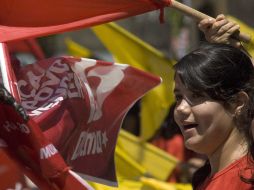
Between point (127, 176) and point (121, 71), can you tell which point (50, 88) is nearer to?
point (121, 71)

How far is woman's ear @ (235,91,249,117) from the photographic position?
257cm

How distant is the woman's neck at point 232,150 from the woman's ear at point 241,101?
0.18ft

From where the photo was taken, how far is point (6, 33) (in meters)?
3.01

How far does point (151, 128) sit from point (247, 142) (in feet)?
12.1

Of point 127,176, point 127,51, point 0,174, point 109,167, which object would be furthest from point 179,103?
point 127,51

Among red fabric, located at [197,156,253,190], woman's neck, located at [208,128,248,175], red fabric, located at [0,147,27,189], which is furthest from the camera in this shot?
red fabric, located at [0,147,27,189]

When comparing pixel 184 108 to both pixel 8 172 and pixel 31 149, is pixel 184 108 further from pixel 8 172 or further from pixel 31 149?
pixel 8 172

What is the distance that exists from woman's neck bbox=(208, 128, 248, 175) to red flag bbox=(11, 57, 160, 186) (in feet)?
2.45

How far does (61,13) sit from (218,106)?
2.66 ft

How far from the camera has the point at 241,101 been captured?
258 centimetres

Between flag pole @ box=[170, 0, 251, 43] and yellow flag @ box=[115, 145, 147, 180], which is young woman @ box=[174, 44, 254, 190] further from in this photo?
yellow flag @ box=[115, 145, 147, 180]

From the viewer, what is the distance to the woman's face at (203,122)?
2547mm

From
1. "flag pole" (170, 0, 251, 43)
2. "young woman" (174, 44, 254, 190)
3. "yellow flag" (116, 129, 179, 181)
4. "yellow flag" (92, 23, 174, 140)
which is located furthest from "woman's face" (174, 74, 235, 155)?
"yellow flag" (92, 23, 174, 140)

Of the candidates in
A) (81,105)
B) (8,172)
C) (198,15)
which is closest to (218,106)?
(198,15)
